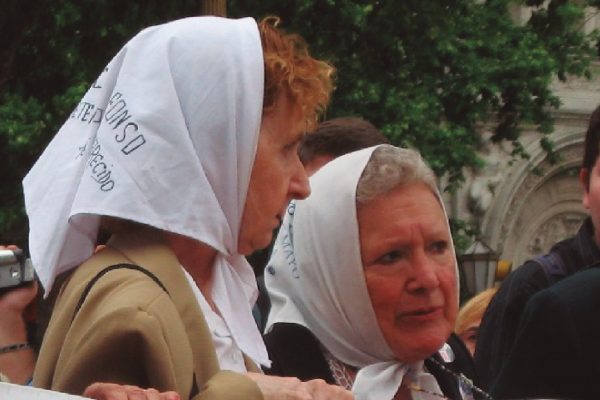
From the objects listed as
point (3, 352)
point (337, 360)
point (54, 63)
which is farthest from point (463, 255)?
point (337, 360)

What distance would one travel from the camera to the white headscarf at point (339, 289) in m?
3.85

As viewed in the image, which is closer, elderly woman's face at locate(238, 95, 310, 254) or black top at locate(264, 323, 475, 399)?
elderly woman's face at locate(238, 95, 310, 254)

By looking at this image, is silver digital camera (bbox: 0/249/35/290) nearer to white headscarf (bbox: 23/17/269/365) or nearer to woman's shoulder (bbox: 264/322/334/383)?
woman's shoulder (bbox: 264/322/334/383)

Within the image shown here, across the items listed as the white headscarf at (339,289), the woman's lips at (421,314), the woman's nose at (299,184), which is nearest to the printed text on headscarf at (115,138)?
the woman's nose at (299,184)

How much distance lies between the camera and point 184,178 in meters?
3.13

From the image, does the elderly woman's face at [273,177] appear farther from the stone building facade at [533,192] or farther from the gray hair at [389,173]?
the stone building facade at [533,192]

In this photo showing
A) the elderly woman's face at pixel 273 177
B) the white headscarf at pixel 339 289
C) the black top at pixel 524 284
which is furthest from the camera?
the black top at pixel 524 284

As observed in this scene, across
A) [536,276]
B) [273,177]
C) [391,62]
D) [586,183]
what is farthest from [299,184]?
[391,62]

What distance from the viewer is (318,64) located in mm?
3383

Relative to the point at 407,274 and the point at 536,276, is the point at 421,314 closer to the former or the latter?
the point at 407,274

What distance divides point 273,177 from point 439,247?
0.76m

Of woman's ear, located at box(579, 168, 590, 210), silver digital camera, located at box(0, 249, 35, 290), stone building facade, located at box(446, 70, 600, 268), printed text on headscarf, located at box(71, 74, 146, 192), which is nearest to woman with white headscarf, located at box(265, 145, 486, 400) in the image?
woman's ear, located at box(579, 168, 590, 210)

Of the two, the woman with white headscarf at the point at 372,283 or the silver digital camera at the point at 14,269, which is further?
the silver digital camera at the point at 14,269

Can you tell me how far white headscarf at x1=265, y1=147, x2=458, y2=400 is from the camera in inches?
152
